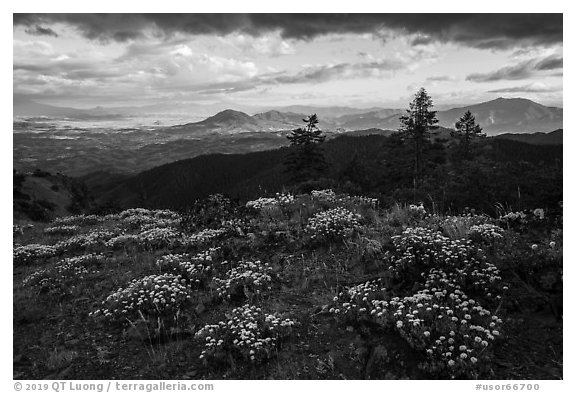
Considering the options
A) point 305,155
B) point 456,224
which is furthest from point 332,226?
point 305,155

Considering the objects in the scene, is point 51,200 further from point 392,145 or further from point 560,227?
point 560,227

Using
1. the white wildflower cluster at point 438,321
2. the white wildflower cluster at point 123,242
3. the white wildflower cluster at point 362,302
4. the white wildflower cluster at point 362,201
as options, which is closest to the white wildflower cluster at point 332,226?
the white wildflower cluster at point 362,201

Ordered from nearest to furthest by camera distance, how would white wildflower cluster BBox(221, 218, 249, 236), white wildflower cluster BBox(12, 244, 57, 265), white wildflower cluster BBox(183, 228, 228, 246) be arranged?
1. white wildflower cluster BBox(183, 228, 228, 246)
2. white wildflower cluster BBox(221, 218, 249, 236)
3. white wildflower cluster BBox(12, 244, 57, 265)

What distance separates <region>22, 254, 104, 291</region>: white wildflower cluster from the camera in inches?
416

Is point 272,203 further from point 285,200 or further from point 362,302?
point 362,302

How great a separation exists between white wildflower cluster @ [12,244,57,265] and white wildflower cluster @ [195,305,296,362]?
9.86 metres

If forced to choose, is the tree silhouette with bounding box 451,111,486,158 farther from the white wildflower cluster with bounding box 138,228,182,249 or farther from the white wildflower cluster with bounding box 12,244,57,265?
the white wildflower cluster with bounding box 12,244,57,265

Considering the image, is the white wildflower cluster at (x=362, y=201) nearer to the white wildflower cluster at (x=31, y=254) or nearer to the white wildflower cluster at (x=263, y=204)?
the white wildflower cluster at (x=263, y=204)

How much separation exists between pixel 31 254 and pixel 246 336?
1133 centimetres

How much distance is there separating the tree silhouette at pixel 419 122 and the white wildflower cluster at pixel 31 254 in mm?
43328

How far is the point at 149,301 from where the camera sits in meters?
8.17

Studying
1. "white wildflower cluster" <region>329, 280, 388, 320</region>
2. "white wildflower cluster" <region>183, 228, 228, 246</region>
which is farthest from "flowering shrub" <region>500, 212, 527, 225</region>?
"white wildflower cluster" <region>183, 228, 228, 246</region>
